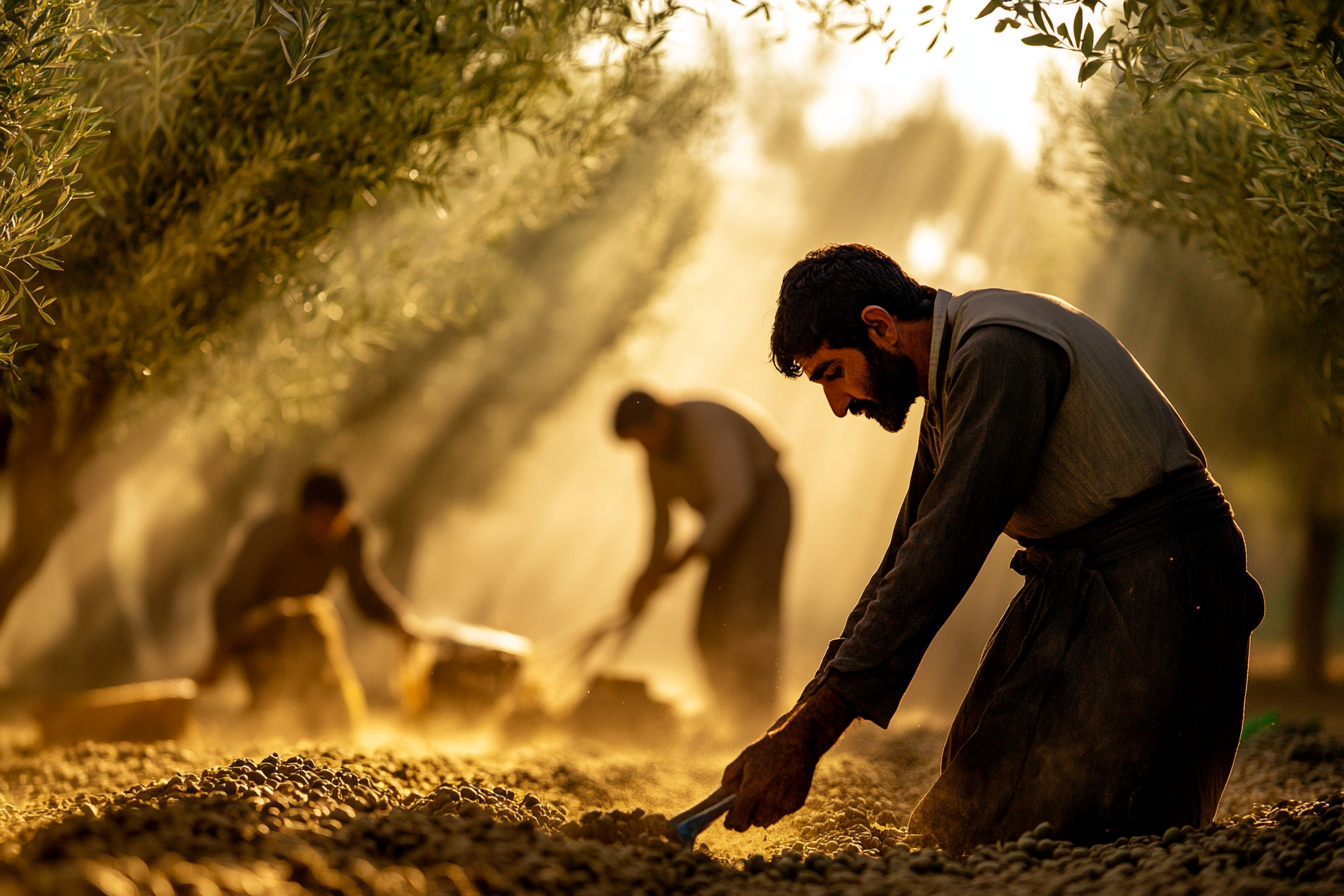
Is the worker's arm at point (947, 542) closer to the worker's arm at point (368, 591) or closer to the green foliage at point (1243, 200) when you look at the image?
the green foliage at point (1243, 200)

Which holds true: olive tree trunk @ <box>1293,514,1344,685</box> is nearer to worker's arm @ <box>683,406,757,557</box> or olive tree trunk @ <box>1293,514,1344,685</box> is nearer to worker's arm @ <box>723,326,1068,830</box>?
worker's arm @ <box>683,406,757,557</box>

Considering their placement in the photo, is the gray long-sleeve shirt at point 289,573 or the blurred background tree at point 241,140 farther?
the gray long-sleeve shirt at point 289,573

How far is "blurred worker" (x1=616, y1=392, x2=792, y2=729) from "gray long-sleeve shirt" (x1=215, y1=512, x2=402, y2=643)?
222 cm

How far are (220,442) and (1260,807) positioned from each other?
1081 cm

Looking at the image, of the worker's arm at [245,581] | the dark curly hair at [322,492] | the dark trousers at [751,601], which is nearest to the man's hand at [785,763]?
the dark trousers at [751,601]

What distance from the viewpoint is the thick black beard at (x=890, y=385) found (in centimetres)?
299

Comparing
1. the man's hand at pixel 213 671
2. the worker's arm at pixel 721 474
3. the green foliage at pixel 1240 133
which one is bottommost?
the man's hand at pixel 213 671

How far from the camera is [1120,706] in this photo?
2.75 metres

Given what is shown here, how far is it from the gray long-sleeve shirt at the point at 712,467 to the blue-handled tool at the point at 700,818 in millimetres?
4561

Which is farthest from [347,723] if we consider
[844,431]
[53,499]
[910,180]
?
[844,431]

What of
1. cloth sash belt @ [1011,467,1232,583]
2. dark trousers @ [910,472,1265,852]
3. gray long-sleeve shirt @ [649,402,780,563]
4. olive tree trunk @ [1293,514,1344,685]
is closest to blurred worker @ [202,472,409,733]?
gray long-sleeve shirt @ [649,402,780,563]

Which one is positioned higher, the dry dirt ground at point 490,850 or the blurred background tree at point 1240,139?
the blurred background tree at point 1240,139

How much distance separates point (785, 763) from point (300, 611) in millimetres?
5532

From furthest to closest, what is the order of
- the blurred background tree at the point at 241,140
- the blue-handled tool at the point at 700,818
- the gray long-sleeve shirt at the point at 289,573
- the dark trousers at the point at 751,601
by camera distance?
the gray long-sleeve shirt at the point at 289,573 → the dark trousers at the point at 751,601 → the blurred background tree at the point at 241,140 → the blue-handled tool at the point at 700,818
